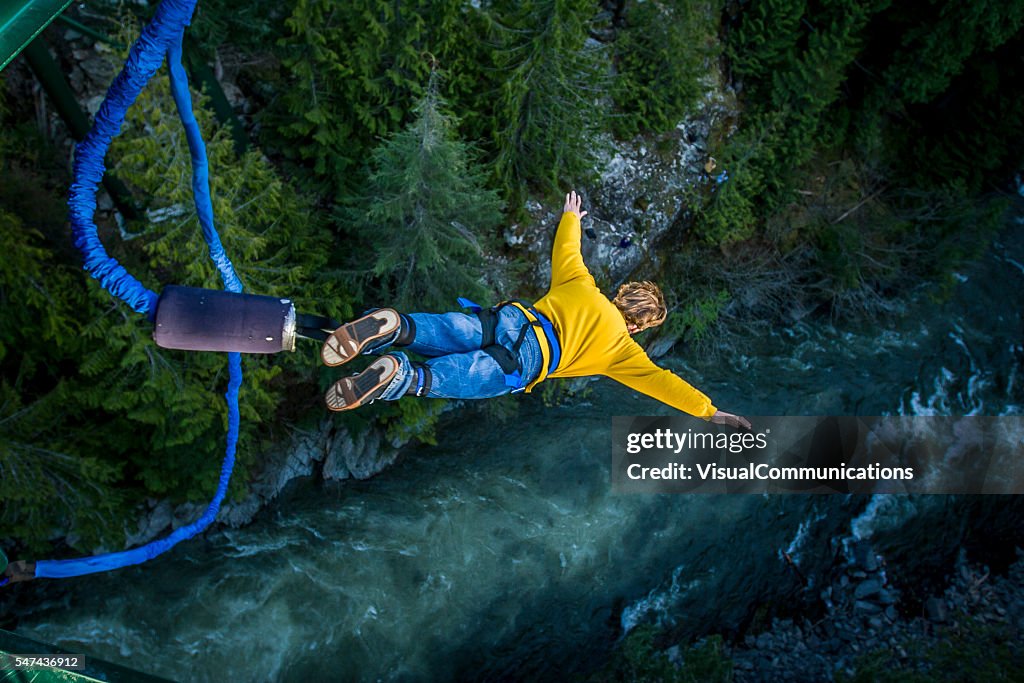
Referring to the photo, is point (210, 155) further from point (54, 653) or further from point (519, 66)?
point (54, 653)

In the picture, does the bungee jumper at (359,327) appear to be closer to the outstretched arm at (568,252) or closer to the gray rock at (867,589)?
the outstretched arm at (568,252)

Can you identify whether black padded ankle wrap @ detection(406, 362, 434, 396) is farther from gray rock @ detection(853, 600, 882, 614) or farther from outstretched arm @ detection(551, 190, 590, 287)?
gray rock @ detection(853, 600, 882, 614)

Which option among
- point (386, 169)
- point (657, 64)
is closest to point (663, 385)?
point (386, 169)

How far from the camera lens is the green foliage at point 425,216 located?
657 centimetres

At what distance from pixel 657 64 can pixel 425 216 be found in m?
4.36

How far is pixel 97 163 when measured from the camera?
332 cm

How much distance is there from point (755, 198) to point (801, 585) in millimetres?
6430

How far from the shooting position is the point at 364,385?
11.9ft

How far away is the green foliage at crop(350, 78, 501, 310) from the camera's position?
6.57 metres

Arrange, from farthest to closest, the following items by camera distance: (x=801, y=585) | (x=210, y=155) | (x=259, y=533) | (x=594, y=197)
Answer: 1. (x=801, y=585)
2. (x=594, y=197)
3. (x=259, y=533)
4. (x=210, y=155)

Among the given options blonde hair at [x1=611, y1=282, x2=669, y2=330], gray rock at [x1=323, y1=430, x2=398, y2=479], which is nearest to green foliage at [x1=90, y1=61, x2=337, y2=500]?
gray rock at [x1=323, y1=430, x2=398, y2=479]

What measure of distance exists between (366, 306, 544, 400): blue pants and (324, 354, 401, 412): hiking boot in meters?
0.43

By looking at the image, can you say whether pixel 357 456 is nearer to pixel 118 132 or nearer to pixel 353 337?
pixel 353 337

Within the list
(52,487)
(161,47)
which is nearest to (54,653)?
(161,47)
